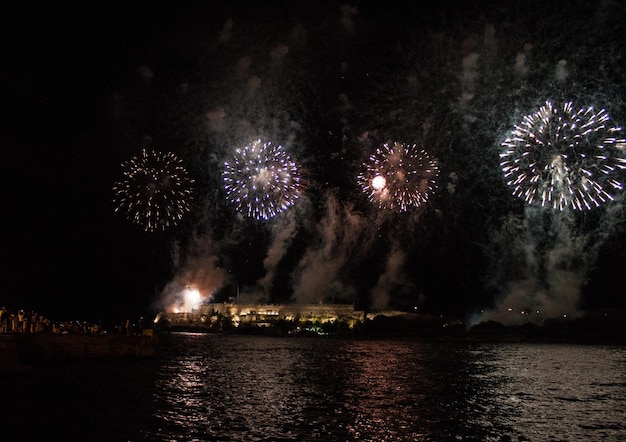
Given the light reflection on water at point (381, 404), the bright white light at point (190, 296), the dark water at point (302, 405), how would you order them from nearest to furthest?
the dark water at point (302, 405), the light reflection on water at point (381, 404), the bright white light at point (190, 296)

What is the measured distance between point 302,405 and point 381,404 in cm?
409

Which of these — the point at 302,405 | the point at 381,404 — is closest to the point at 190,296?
the point at 302,405

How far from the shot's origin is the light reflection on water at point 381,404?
965 inches

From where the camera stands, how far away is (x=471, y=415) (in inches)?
1140

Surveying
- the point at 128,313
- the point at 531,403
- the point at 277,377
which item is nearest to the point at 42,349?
the point at 277,377

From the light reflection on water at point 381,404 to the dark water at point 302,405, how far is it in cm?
7

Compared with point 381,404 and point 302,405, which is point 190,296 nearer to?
point 302,405

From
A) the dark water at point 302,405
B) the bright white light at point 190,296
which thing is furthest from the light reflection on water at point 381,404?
the bright white light at point 190,296

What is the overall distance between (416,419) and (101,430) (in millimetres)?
13248

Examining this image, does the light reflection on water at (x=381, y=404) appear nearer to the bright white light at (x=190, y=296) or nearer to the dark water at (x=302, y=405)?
the dark water at (x=302, y=405)

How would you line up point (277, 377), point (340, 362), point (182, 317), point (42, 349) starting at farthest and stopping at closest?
point (182, 317)
point (340, 362)
point (42, 349)
point (277, 377)

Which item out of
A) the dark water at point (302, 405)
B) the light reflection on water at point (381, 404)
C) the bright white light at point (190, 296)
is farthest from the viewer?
the bright white light at point (190, 296)

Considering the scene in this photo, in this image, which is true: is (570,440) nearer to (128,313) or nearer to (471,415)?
(471,415)

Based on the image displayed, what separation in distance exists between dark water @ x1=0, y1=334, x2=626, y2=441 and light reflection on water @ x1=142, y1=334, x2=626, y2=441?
0.07 m
